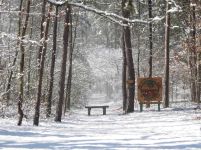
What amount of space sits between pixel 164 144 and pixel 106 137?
7.01 ft

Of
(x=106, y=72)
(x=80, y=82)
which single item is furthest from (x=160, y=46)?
(x=106, y=72)

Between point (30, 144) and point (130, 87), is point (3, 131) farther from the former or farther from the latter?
point (130, 87)

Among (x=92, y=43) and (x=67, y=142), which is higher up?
(x=92, y=43)

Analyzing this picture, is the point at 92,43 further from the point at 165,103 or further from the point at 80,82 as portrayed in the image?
the point at 165,103

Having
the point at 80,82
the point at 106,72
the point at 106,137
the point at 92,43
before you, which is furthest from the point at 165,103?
the point at 92,43

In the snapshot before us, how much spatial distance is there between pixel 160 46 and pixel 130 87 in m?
17.6

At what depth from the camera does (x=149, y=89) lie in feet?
77.4

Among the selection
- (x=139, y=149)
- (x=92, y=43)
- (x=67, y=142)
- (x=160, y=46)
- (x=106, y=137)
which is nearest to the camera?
(x=139, y=149)

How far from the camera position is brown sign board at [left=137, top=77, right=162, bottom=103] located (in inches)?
923

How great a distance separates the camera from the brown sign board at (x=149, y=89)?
23453mm

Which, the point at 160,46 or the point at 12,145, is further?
the point at 160,46

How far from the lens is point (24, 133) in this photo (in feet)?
41.9

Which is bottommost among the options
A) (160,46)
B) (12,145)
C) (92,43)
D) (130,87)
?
(12,145)

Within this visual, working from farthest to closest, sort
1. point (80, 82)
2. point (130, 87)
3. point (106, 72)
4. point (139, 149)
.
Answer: point (106, 72) < point (80, 82) < point (130, 87) < point (139, 149)
